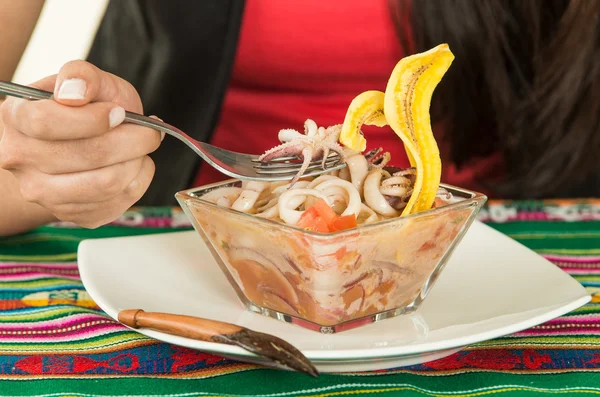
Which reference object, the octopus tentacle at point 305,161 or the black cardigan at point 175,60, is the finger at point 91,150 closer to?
the octopus tentacle at point 305,161

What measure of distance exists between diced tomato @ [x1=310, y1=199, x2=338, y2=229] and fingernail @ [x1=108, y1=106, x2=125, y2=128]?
0.24 m

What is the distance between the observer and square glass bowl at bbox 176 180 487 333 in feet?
2.21

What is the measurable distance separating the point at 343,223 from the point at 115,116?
276mm

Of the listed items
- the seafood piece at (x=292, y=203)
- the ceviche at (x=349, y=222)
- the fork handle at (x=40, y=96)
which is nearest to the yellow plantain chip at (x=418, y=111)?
the ceviche at (x=349, y=222)

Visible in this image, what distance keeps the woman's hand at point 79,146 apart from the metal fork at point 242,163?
22 mm

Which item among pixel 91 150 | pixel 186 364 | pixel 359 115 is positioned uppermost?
pixel 359 115

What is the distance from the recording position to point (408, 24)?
1.61m

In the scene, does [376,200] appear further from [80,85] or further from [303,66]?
[303,66]

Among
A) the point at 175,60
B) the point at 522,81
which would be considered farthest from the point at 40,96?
the point at 522,81

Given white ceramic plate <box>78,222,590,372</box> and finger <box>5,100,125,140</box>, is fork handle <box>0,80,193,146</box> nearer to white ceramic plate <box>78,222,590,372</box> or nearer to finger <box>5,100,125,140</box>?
finger <box>5,100,125,140</box>

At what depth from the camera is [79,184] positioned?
809 millimetres

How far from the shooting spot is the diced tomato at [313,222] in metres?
0.69

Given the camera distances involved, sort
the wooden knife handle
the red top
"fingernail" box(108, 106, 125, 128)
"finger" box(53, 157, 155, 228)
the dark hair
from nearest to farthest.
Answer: the wooden knife handle < "fingernail" box(108, 106, 125, 128) < "finger" box(53, 157, 155, 228) < the dark hair < the red top

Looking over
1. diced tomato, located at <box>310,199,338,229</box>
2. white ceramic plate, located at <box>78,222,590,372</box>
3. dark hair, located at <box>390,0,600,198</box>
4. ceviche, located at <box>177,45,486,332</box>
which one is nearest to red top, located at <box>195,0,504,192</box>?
dark hair, located at <box>390,0,600,198</box>
